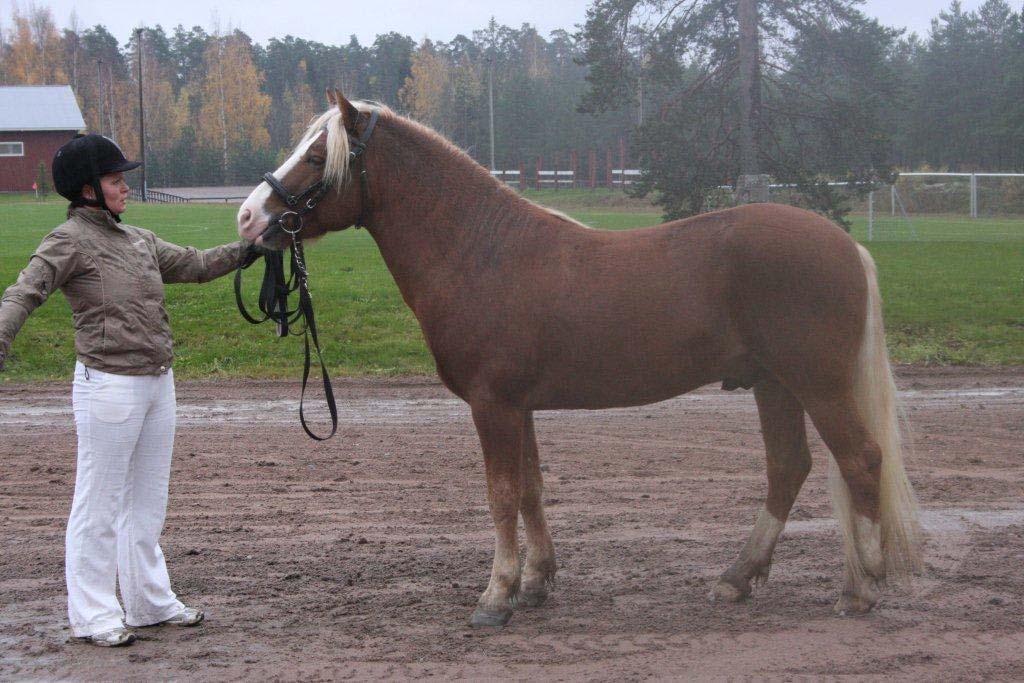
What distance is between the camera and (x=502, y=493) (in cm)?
418

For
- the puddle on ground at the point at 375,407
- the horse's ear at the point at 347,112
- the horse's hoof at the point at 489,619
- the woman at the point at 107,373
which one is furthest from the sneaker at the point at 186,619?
the puddle on ground at the point at 375,407

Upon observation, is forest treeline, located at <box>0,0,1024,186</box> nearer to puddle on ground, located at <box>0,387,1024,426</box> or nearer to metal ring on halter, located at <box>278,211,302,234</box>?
puddle on ground, located at <box>0,387,1024,426</box>

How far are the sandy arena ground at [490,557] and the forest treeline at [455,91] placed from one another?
21.8 feet

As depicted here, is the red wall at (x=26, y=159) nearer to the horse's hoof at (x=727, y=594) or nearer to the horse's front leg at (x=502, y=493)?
the horse's front leg at (x=502, y=493)

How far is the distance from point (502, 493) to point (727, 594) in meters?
1.14

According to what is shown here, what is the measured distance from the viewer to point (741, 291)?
13.4 feet

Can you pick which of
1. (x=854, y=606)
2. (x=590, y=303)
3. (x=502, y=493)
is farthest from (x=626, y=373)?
(x=854, y=606)

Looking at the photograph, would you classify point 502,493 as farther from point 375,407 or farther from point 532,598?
point 375,407

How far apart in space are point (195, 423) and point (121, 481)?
14.0 feet

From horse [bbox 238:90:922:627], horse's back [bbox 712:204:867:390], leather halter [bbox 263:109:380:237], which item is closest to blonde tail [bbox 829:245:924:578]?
horse [bbox 238:90:922:627]

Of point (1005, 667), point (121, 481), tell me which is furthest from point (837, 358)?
point (121, 481)

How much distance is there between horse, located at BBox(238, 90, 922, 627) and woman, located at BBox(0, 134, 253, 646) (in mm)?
515

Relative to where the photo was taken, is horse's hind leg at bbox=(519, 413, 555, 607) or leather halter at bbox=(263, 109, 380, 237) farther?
horse's hind leg at bbox=(519, 413, 555, 607)

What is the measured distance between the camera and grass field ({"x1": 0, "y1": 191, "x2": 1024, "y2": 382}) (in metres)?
10.8
